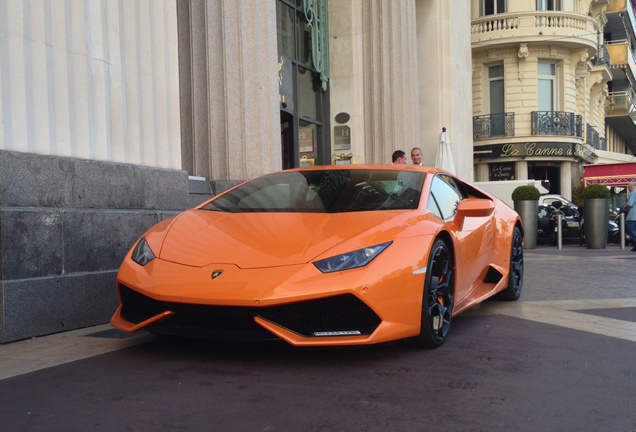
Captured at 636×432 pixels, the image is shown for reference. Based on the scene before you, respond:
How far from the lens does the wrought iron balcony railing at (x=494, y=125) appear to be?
33812 millimetres

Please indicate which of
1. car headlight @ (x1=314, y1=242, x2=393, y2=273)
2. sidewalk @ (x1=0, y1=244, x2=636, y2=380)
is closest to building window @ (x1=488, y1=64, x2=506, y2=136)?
sidewalk @ (x1=0, y1=244, x2=636, y2=380)

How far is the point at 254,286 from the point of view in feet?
13.0

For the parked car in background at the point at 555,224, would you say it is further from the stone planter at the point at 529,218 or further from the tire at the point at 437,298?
the tire at the point at 437,298

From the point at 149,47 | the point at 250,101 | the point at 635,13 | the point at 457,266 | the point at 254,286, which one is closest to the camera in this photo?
the point at 254,286

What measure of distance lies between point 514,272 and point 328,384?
3.67 metres

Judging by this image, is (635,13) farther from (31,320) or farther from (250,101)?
(31,320)

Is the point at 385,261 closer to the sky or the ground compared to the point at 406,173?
closer to the ground

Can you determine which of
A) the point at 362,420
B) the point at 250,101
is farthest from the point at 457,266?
the point at 250,101

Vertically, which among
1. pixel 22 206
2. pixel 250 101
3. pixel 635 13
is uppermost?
pixel 635 13

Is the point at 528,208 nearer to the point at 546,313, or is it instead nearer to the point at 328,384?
the point at 546,313

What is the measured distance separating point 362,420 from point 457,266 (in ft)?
6.96

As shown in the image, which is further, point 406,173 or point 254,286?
point 406,173

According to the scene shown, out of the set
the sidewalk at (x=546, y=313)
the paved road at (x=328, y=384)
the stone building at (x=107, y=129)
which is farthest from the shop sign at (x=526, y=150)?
the paved road at (x=328, y=384)

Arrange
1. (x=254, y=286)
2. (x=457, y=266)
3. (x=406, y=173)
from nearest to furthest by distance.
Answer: (x=254, y=286), (x=457, y=266), (x=406, y=173)
